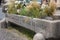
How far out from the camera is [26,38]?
21.3 ft

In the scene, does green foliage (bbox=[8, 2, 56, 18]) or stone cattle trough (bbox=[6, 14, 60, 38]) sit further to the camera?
green foliage (bbox=[8, 2, 56, 18])

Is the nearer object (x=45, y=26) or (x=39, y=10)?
(x=45, y=26)

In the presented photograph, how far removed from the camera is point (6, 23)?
891 centimetres

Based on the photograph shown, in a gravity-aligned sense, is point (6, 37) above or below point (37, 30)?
below

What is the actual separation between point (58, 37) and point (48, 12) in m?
1.60

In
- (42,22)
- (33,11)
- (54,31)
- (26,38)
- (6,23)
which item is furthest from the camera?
(6,23)

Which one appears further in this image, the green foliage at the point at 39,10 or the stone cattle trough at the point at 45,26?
the green foliage at the point at 39,10

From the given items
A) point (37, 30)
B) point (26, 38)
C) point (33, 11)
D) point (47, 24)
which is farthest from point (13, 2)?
point (47, 24)

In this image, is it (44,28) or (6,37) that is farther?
(6,37)

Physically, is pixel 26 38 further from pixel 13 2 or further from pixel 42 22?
pixel 13 2

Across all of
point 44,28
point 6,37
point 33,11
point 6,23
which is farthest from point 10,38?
point 6,23

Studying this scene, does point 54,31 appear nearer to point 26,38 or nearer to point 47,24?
point 47,24

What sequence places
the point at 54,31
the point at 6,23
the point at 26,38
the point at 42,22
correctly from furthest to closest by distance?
the point at 6,23
the point at 26,38
the point at 42,22
the point at 54,31

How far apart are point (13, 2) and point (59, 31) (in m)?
4.25
